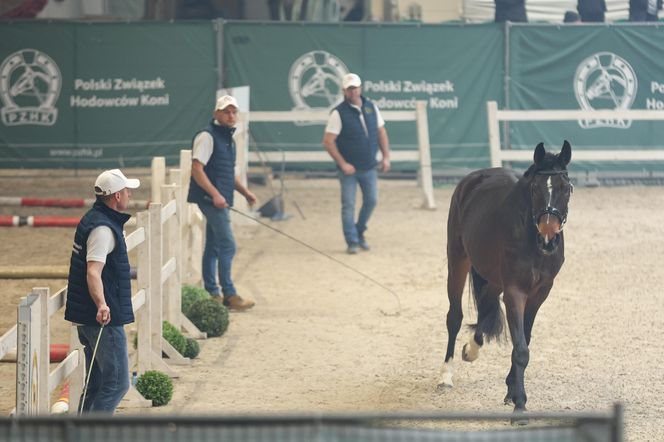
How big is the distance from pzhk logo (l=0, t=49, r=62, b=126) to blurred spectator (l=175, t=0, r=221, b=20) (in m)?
4.13

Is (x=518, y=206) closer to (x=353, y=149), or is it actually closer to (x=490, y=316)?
(x=490, y=316)

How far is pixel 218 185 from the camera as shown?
11203 mm

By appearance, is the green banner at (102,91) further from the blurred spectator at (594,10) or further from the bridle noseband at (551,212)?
the bridle noseband at (551,212)

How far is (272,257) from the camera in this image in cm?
1430

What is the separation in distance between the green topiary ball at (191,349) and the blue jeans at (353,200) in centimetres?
499

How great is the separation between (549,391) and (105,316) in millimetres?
3353

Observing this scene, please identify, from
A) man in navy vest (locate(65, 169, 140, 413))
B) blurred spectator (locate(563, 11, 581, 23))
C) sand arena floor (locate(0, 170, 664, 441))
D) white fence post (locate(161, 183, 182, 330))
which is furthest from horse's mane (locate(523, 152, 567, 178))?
blurred spectator (locate(563, 11, 581, 23))

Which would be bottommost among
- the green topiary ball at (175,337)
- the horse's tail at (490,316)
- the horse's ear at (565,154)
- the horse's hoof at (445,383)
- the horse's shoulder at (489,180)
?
the horse's hoof at (445,383)

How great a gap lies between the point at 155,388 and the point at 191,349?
1436mm

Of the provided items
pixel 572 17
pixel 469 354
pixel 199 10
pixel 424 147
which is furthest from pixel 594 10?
pixel 469 354

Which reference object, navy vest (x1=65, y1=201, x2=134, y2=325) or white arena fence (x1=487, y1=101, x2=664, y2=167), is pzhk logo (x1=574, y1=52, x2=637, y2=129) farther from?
navy vest (x1=65, y1=201, x2=134, y2=325)

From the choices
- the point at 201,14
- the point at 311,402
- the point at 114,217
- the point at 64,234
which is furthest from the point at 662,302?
the point at 201,14

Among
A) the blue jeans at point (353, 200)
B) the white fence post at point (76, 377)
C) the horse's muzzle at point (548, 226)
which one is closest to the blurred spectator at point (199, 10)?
the blue jeans at point (353, 200)

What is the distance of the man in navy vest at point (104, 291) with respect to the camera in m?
6.57
